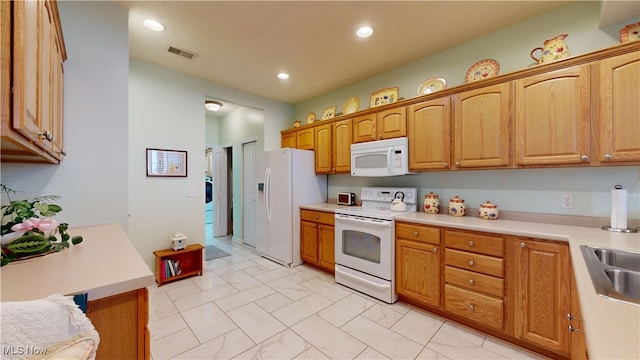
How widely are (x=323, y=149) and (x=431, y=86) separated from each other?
164 centimetres

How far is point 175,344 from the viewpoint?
1.90 m

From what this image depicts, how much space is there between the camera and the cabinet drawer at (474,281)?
1.91 meters

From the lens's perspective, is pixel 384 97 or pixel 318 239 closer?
pixel 384 97

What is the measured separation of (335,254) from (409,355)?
1.40 metres

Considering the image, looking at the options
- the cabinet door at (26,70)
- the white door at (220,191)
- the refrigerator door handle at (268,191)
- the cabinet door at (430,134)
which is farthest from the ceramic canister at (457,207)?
the white door at (220,191)

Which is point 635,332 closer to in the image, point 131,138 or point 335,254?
point 335,254

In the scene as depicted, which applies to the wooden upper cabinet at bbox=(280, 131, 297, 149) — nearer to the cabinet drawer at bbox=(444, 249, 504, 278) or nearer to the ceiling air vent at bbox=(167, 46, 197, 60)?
the ceiling air vent at bbox=(167, 46, 197, 60)

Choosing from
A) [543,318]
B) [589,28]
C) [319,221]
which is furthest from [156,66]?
[543,318]

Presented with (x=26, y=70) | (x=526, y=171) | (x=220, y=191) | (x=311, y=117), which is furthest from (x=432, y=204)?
(x=220, y=191)

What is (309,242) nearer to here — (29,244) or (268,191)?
(268,191)

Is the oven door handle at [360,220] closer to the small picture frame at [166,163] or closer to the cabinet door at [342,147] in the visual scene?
the cabinet door at [342,147]

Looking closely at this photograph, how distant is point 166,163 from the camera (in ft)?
10.4

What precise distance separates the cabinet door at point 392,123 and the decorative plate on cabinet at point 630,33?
5.21 ft

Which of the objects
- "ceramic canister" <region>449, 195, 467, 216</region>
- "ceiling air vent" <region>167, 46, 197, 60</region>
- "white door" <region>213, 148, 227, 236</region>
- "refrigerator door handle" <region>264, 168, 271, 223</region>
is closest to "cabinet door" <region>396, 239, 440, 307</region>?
"ceramic canister" <region>449, 195, 467, 216</region>
